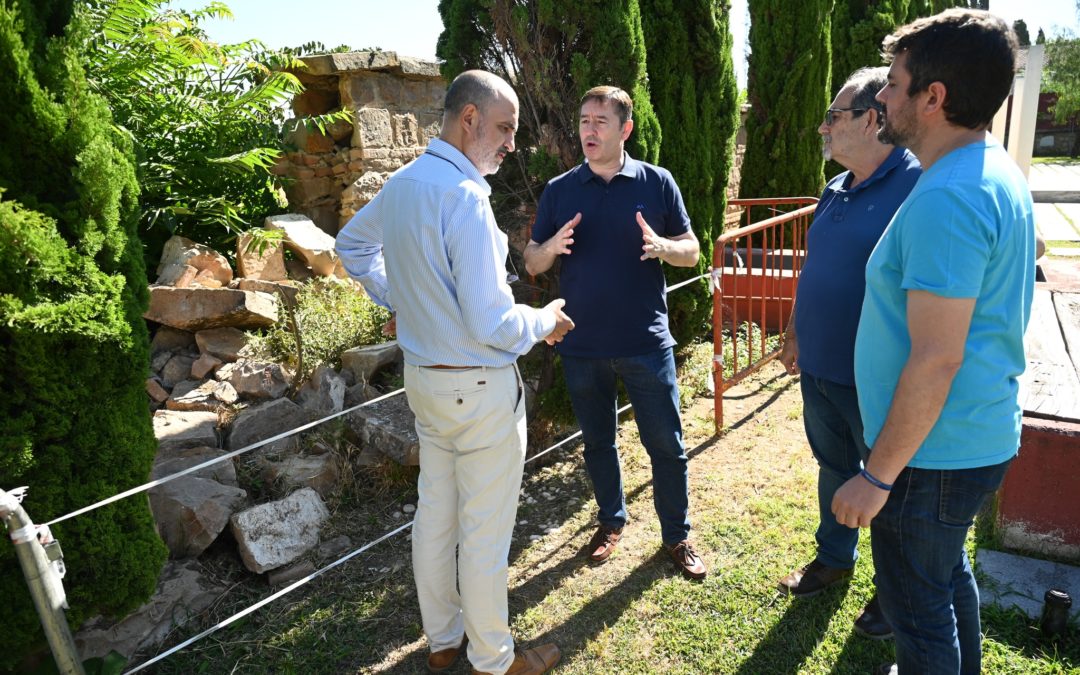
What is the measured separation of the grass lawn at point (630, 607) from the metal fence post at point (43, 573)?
2.18 feet

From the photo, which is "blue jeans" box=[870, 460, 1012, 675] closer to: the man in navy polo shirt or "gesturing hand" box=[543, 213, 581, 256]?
the man in navy polo shirt

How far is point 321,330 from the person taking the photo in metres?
5.07

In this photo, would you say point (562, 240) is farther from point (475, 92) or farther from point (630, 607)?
point (630, 607)

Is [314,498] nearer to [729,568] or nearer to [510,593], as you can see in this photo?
[510,593]

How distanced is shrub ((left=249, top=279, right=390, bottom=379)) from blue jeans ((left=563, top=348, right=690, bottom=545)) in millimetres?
2073

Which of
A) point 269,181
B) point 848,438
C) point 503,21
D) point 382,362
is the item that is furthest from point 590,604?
point 269,181

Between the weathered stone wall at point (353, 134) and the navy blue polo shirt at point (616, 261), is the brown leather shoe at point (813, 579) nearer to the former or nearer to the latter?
the navy blue polo shirt at point (616, 261)

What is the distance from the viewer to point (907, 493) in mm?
1881

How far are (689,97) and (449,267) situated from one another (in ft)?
13.6

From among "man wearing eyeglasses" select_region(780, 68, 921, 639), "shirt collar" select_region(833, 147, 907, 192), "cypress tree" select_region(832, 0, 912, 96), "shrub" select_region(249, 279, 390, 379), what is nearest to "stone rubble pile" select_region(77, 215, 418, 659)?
"shrub" select_region(249, 279, 390, 379)

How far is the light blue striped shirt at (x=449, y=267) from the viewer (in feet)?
7.48

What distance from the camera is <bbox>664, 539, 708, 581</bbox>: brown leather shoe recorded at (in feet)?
10.9

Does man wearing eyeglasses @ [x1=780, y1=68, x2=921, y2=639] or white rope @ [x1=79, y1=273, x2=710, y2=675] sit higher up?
man wearing eyeglasses @ [x1=780, y1=68, x2=921, y2=639]

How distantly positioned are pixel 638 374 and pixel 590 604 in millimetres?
1021
